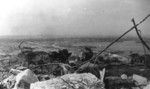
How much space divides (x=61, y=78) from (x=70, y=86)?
14.6 inches

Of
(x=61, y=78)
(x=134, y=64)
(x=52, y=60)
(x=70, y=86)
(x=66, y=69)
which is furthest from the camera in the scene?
(x=134, y=64)

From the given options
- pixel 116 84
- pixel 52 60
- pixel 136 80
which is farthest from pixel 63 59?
pixel 136 80

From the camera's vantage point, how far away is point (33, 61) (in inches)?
372

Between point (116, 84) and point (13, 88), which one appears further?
point (116, 84)

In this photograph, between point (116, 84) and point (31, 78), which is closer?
point (31, 78)

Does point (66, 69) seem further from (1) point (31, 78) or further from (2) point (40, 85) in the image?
(2) point (40, 85)

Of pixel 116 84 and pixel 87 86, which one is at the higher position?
pixel 87 86

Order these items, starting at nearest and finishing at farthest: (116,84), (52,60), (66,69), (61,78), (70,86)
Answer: (70,86) < (61,78) < (66,69) < (116,84) < (52,60)

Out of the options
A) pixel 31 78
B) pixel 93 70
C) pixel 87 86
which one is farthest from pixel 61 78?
pixel 93 70

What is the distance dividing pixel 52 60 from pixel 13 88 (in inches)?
172

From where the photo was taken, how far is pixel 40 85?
3.64 m

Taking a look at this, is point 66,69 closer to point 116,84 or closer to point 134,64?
point 116,84

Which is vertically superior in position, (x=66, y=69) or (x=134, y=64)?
(x=66, y=69)

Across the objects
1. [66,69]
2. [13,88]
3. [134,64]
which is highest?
[66,69]
